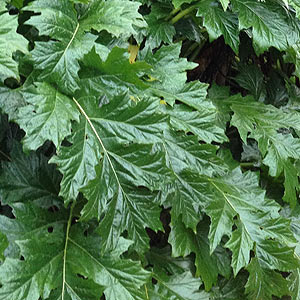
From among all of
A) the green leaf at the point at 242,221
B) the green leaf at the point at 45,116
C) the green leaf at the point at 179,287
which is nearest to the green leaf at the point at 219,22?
the green leaf at the point at 242,221

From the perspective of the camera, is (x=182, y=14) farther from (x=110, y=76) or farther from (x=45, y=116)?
(x=45, y=116)

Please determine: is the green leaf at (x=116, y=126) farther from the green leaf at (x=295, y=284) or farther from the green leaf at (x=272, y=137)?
the green leaf at (x=295, y=284)

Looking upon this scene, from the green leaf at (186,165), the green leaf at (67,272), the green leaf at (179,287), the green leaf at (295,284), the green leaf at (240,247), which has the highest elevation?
the green leaf at (186,165)

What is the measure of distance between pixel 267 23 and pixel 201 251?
2.11 feet

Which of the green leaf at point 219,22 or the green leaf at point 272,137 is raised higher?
the green leaf at point 219,22

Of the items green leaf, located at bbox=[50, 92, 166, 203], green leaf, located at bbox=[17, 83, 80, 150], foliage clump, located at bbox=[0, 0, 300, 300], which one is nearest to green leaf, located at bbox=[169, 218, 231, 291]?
foliage clump, located at bbox=[0, 0, 300, 300]

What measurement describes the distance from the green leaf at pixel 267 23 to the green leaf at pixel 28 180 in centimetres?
63

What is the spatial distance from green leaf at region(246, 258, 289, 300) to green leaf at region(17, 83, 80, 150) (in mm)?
594

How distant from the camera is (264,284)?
1.15 m

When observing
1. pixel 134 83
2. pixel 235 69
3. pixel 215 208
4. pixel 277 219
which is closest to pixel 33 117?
pixel 134 83

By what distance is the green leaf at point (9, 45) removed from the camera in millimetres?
816

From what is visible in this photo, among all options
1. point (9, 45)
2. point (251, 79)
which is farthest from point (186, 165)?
point (251, 79)

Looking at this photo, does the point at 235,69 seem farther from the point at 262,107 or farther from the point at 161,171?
the point at 161,171

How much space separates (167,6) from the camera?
127cm
